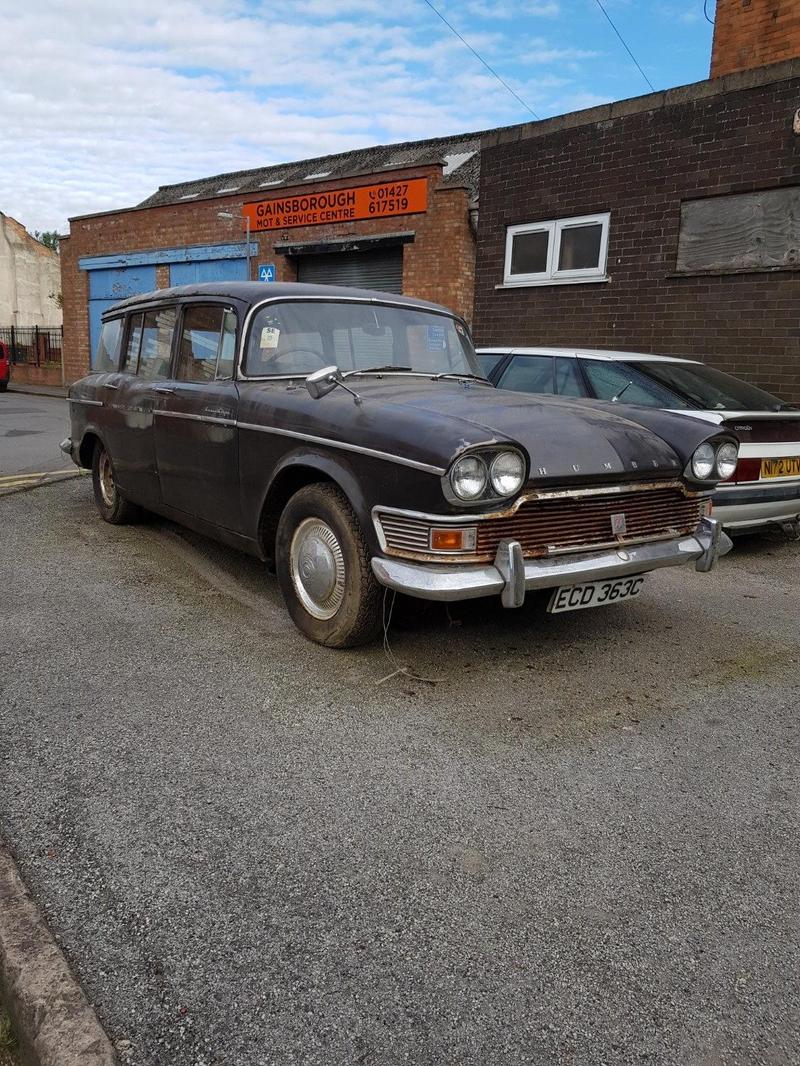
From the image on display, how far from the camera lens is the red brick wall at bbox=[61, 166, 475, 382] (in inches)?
592

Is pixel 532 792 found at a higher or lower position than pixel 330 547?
lower

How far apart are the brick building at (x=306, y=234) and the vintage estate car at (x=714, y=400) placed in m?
9.31

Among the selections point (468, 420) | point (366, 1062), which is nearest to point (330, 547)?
point (468, 420)

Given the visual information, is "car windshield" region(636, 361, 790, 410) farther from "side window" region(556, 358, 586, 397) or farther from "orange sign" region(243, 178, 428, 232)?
"orange sign" region(243, 178, 428, 232)

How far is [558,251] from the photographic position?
11250 mm

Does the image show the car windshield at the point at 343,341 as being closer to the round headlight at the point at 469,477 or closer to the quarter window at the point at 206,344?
the quarter window at the point at 206,344

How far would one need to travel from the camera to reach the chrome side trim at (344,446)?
10.1ft

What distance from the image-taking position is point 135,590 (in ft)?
15.5

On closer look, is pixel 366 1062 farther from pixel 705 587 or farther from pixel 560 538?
pixel 705 587

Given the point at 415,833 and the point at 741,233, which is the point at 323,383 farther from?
the point at 741,233

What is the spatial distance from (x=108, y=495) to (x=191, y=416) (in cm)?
205

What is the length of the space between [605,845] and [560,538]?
1.36 meters

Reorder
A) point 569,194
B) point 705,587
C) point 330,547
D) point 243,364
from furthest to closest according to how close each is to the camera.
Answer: point 569,194, point 705,587, point 243,364, point 330,547

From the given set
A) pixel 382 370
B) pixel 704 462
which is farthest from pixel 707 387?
pixel 382 370
